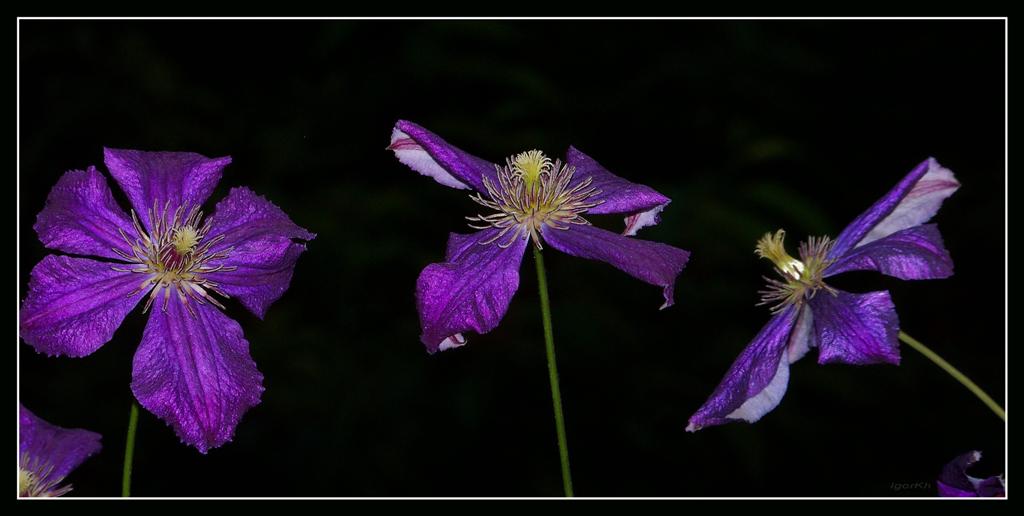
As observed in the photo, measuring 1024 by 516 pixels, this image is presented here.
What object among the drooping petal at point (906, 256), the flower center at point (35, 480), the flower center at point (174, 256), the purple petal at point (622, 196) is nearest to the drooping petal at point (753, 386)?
the drooping petal at point (906, 256)

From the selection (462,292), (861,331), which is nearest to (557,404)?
(462,292)

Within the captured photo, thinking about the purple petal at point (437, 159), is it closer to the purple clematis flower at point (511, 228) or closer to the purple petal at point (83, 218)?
the purple clematis flower at point (511, 228)

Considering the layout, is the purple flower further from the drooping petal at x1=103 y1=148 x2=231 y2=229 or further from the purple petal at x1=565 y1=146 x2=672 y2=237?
the drooping petal at x1=103 y1=148 x2=231 y2=229

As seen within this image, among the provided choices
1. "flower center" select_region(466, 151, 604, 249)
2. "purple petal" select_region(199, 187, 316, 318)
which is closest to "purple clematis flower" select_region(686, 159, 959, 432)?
"flower center" select_region(466, 151, 604, 249)

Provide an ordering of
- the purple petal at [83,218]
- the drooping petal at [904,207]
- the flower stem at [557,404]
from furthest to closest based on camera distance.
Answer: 1. the drooping petal at [904,207]
2. the purple petal at [83,218]
3. the flower stem at [557,404]

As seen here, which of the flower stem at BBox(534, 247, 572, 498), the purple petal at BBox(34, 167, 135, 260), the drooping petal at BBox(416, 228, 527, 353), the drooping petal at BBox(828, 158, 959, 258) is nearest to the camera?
the flower stem at BBox(534, 247, 572, 498)

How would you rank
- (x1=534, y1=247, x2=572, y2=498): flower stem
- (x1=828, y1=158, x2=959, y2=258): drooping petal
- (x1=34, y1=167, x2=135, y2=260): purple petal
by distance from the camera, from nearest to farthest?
(x1=534, y1=247, x2=572, y2=498): flower stem, (x1=34, y1=167, x2=135, y2=260): purple petal, (x1=828, y1=158, x2=959, y2=258): drooping petal

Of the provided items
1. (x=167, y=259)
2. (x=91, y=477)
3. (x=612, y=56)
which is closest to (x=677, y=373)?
(x=612, y=56)

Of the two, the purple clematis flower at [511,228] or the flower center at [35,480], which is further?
the flower center at [35,480]
